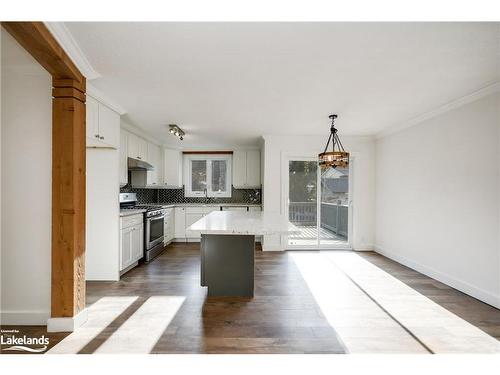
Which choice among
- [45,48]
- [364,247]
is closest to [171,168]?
[45,48]

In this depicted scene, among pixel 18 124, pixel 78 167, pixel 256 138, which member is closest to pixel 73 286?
pixel 78 167

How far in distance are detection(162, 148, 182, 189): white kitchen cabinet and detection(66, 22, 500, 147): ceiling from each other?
7.46 ft

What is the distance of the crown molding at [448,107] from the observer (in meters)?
2.70

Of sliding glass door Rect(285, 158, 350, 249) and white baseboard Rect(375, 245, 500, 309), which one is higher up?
sliding glass door Rect(285, 158, 350, 249)

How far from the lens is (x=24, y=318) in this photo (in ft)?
7.09

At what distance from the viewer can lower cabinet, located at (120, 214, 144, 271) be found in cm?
344

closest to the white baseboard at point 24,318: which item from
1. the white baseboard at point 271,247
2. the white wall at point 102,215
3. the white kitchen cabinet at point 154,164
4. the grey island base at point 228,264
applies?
the white wall at point 102,215

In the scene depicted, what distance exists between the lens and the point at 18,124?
2.17 meters

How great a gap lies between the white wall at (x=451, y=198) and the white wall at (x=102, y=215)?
446cm

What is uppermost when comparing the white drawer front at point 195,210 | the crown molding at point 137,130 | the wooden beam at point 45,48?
the crown molding at point 137,130

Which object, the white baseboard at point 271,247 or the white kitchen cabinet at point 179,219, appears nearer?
the white baseboard at point 271,247

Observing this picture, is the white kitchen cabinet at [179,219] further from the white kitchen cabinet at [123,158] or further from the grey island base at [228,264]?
the grey island base at [228,264]

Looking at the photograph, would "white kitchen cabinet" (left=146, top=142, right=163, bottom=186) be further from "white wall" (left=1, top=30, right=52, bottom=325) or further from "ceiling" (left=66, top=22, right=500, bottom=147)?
"white wall" (left=1, top=30, right=52, bottom=325)

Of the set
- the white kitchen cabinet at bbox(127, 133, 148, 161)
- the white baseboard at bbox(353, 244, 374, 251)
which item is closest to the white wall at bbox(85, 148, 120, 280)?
the white kitchen cabinet at bbox(127, 133, 148, 161)
